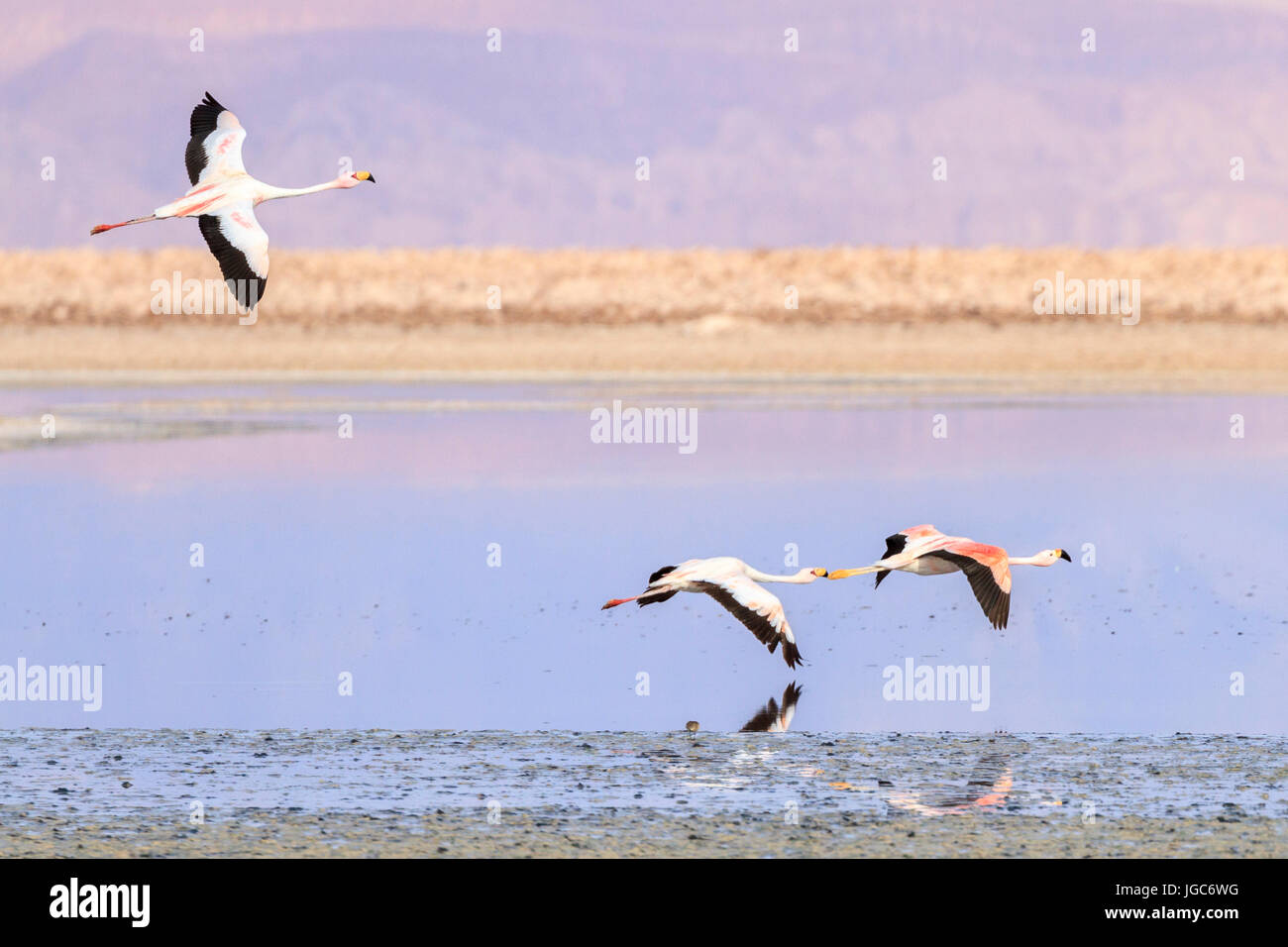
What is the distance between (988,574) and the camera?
43.5 ft

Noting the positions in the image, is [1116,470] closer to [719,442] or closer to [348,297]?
[719,442]

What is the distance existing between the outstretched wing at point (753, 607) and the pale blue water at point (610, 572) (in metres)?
0.46

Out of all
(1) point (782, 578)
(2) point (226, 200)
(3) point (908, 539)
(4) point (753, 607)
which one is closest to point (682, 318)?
(1) point (782, 578)

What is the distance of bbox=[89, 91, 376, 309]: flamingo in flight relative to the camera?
12562 millimetres

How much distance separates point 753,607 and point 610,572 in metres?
5.44

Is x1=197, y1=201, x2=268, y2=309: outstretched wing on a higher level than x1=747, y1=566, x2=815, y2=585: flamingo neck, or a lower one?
higher

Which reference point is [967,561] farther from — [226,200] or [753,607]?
[226,200]

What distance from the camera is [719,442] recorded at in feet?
98.0

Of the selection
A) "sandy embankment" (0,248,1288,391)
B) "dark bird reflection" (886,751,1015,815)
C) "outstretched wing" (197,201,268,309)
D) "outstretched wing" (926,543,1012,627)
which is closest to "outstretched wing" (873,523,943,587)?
"outstretched wing" (926,543,1012,627)

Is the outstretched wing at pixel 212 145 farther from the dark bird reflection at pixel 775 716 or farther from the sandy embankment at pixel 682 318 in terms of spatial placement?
the sandy embankment at pixel 682 318

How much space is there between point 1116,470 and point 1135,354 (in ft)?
66.8

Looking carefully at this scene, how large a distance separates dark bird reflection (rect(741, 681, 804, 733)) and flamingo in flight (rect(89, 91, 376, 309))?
11.2 ft

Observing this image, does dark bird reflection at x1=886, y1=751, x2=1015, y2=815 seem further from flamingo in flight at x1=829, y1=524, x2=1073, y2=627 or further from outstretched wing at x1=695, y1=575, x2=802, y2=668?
outstretched wing at x1=695, y1=575, x2=802, y2=668

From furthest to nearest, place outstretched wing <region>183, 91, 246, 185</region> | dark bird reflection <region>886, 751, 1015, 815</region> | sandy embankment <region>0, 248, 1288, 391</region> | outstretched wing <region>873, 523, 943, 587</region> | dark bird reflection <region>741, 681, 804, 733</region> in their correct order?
sandy embankment <region>0, 248, 1288, 391</region>, outstretched wing <region>873, 523, 943, 587</region>, outstretched wing <region>183, 91, 246, 185</region>, dark bird reflection <region>741, 681, 804, 733</region>, dark bird reflection <region>886, 751, 1015, 815</region>
